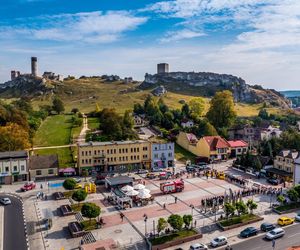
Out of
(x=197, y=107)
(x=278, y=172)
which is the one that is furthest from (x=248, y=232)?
(x=197, y=107)

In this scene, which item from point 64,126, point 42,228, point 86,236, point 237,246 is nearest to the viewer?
point 237,246

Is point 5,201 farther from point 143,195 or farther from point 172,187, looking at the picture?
point 172,187

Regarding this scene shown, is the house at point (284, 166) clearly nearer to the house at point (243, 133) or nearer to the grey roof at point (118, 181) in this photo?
the grey roof at point (118, 181)

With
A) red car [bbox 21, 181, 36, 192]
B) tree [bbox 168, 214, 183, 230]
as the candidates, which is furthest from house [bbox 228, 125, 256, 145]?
tree [bbox 168, 214, 183, 230]

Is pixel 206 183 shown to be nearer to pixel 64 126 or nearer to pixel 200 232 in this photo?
pixel 200 232

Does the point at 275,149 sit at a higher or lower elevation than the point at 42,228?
higher

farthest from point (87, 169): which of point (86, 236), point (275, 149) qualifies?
point (275, 149)
